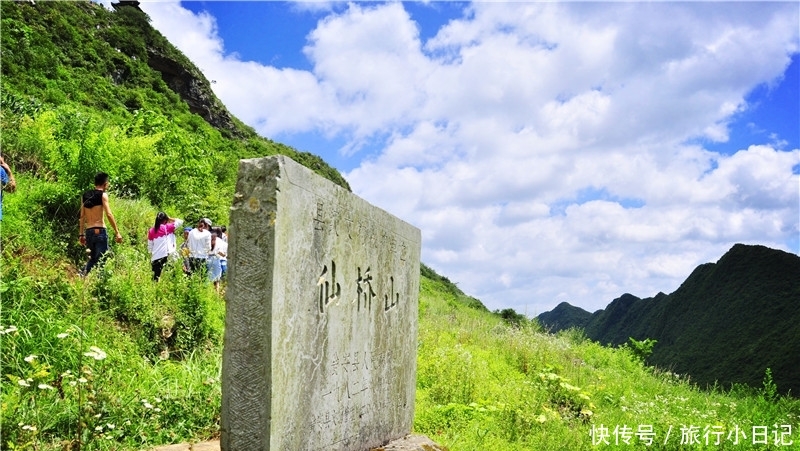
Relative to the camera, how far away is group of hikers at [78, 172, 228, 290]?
7.37 m

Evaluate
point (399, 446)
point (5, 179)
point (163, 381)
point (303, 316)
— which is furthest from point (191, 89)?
point (303, 316)

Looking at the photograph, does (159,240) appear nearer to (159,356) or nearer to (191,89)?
(159,356)

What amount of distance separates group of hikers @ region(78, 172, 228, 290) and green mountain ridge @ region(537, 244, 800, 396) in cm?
1578

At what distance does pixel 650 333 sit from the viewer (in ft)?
174

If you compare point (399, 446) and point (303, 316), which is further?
point (399, 446)

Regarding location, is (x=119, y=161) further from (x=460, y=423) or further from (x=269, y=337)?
(x=269, y=337)

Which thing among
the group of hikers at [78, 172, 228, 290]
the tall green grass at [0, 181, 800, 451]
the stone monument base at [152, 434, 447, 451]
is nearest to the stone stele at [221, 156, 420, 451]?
the stone monument base at [152, 434, 447, 451]

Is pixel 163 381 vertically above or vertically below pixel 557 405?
above

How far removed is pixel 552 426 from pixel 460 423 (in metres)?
1.13

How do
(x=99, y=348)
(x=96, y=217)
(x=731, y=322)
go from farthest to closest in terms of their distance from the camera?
(x=731, y=322)
(x=96, y=217)
(x=99, y=348)

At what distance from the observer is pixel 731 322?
131 feet

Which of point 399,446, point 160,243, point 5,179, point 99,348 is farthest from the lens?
point 160,243

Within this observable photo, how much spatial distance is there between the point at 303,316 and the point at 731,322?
44081mm

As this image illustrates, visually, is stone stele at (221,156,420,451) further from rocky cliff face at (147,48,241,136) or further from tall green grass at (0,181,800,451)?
rocky cliff face at (147,48,241,136)
